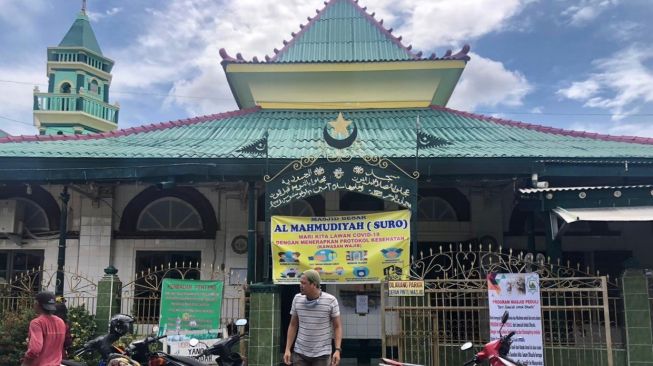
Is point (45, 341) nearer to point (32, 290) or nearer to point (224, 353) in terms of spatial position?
point (224, 353)

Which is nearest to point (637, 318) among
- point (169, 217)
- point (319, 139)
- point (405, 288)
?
point (405, 288)

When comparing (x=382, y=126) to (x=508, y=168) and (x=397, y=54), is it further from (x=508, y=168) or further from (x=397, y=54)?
(x=508, y=168)

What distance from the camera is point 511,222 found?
11742mm

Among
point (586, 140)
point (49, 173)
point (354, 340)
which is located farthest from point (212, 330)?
point (586, 140)

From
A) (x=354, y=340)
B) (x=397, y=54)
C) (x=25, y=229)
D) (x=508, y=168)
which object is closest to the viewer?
(x=508, y=168)

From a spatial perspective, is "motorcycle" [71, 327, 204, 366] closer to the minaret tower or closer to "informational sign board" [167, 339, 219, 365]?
"informational sign board" [167, 339, 219, 365]

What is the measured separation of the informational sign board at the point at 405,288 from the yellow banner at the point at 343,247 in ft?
2.10

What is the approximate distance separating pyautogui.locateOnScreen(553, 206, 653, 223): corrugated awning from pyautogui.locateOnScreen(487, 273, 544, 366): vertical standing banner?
1.41m

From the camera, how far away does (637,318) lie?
753 cm

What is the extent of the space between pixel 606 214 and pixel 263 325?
544cm

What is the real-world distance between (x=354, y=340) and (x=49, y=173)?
6446 millimetres

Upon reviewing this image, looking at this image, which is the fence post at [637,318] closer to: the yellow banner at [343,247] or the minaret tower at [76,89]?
the yellow banner at [343,247]

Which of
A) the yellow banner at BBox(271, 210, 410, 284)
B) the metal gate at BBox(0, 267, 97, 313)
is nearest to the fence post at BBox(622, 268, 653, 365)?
the yellow banner at BBox(271, 210, 410, 284)

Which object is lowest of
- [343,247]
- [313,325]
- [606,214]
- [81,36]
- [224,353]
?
[224,353]
